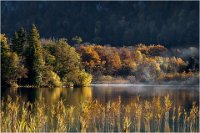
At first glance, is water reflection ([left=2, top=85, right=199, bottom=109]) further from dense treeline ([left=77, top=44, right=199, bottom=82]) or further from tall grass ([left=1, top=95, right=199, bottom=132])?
dense treeline ([left=77, top=44, right=199, bottom=82])

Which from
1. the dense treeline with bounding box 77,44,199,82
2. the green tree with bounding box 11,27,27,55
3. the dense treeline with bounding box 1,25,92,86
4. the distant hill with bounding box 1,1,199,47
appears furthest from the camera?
the distant hill with bounding box 1,1,199,47

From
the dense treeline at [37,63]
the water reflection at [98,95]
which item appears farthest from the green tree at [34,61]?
the water reflection at [98,95]

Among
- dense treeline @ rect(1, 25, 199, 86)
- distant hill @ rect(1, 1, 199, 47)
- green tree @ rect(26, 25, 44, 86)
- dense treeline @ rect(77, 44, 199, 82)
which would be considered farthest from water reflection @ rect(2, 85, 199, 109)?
distant hill @ rect(1, 1, 199, 47)

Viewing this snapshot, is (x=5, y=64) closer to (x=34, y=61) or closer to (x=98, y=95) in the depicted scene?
(x=34, y=61)

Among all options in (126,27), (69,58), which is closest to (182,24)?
(126,27)

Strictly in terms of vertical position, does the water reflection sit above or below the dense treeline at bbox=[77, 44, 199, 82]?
below

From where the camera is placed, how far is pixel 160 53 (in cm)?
11581

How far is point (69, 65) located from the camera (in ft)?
236

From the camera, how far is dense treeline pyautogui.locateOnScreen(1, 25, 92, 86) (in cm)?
6450

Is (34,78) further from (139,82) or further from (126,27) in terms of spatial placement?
(126,27)

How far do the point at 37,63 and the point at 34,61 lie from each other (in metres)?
0.69

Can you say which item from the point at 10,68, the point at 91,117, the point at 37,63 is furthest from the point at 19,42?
the point at 91,117

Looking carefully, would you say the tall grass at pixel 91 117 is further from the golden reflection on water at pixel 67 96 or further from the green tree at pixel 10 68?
the green tree at pixel 10 68

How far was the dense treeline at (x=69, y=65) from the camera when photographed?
65312mm
